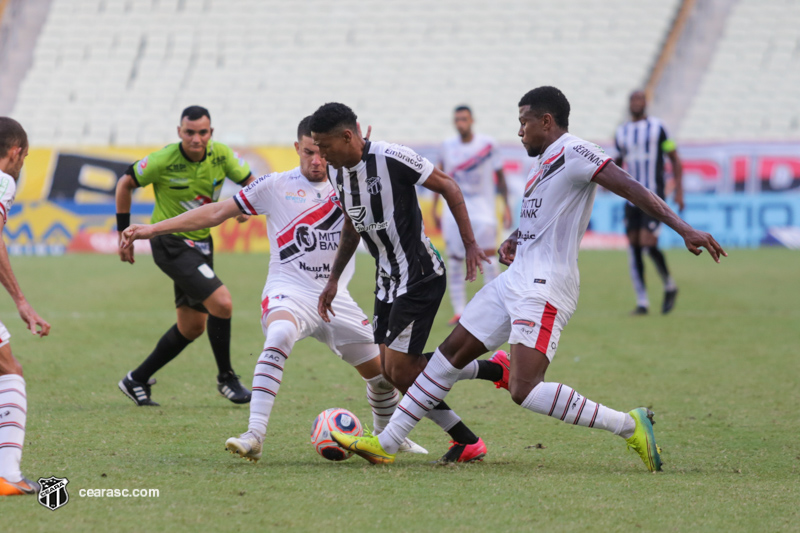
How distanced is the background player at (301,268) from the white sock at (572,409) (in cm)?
94

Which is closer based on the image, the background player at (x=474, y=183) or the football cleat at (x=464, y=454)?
the football cleat at (x=464, y=454)

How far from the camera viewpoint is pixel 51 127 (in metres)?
25.0

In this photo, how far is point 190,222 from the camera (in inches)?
205

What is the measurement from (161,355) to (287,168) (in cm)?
1338

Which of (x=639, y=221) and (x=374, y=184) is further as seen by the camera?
(x=639, y=221)

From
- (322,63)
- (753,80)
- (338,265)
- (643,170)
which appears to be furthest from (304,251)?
(753,80)

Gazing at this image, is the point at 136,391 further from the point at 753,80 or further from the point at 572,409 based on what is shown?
the point at 753,80

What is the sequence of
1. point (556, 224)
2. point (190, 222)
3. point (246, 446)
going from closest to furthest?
1. point (246, 446)
2. point (556, 224)
3. point (190, 222)

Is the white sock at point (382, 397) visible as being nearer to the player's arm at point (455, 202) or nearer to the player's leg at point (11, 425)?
the player's arm at point (455, 202)

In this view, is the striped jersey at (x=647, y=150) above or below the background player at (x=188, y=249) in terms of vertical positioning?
above

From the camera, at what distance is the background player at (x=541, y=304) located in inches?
187

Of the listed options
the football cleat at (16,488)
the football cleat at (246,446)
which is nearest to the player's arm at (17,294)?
the football cleat at (16,488)

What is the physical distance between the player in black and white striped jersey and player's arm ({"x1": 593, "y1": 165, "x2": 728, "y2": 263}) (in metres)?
0.78

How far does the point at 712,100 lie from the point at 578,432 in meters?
20.2
